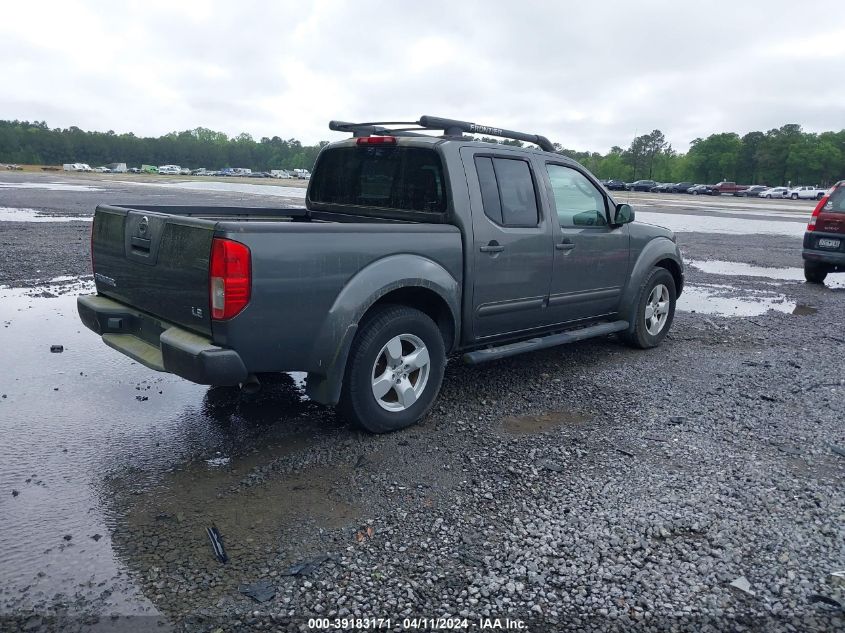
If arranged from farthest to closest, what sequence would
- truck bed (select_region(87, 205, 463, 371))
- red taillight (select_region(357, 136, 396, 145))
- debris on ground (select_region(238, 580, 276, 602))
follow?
red taillight (select_region(357, 136, 396, 145)) < truck bed (select_region(87, 205, 463, 371)) < debris on ground (select_region(238, 580, 276, 602))

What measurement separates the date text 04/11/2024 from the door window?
12.1ft

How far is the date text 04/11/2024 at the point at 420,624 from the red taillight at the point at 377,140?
3587 millimetres

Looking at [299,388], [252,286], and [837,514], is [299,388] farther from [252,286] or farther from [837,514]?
[837,514]

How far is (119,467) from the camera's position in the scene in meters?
3.99

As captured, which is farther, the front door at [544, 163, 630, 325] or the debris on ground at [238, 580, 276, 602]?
the front door at [544, 163, 630, 325]

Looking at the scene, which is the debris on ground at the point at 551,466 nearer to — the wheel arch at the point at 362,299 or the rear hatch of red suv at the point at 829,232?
the wheel arch at the point at 362,299

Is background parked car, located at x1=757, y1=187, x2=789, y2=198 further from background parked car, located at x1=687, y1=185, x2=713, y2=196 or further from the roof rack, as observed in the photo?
the roof rack

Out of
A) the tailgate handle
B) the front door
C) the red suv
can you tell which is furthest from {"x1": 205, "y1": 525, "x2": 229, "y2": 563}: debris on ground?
the red suv

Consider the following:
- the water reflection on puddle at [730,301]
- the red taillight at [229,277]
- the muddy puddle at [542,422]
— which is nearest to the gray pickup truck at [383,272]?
the red taillight at [229,277]

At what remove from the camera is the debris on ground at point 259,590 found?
2.87 meters

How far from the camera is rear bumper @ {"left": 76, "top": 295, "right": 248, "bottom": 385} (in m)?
3.78

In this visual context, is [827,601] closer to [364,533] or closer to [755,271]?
[364,533]

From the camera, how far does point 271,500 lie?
12.1 ft

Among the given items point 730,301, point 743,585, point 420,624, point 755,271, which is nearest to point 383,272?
point 420,624
